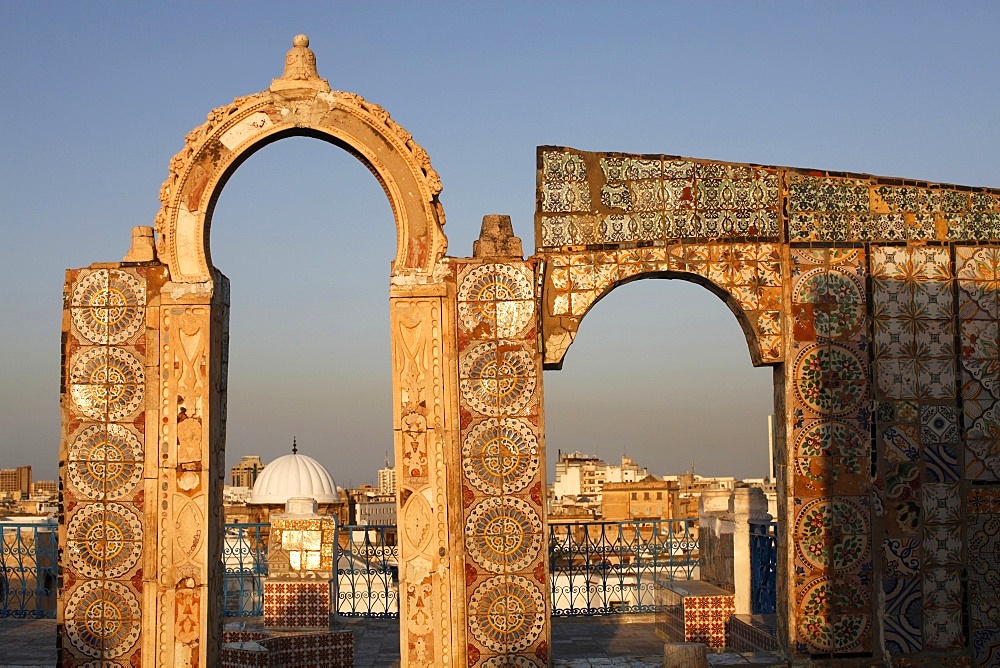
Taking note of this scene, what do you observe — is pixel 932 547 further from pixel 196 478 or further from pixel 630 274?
pixel 196 478

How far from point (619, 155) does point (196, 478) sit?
12.5ft

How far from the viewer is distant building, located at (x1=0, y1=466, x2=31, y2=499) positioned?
7926 cm

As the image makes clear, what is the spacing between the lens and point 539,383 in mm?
8641

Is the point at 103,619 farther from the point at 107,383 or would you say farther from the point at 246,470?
the point at 246,470

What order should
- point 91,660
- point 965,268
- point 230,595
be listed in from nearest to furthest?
1. point 91,660
2. point 965,268
3. point 230,595

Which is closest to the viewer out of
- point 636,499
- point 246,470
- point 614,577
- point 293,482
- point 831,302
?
point 831,302

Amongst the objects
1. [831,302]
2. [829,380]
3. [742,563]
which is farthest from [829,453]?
[742,563]

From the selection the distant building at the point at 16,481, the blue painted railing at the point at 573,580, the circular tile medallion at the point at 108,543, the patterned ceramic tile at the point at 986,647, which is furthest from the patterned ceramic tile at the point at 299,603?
the distant building at the point at 16,481

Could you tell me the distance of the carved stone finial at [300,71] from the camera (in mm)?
8812

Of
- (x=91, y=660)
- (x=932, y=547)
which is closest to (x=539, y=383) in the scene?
(x=932, y=547)

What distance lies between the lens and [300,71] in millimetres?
8844

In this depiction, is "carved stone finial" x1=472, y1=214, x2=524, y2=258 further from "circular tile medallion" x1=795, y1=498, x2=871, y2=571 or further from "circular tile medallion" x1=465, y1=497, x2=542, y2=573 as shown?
"circular tile medallion" x1=795, y1=498, x2=871, y2=571

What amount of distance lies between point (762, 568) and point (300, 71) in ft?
19.2

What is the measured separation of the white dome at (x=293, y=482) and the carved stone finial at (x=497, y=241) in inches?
583
